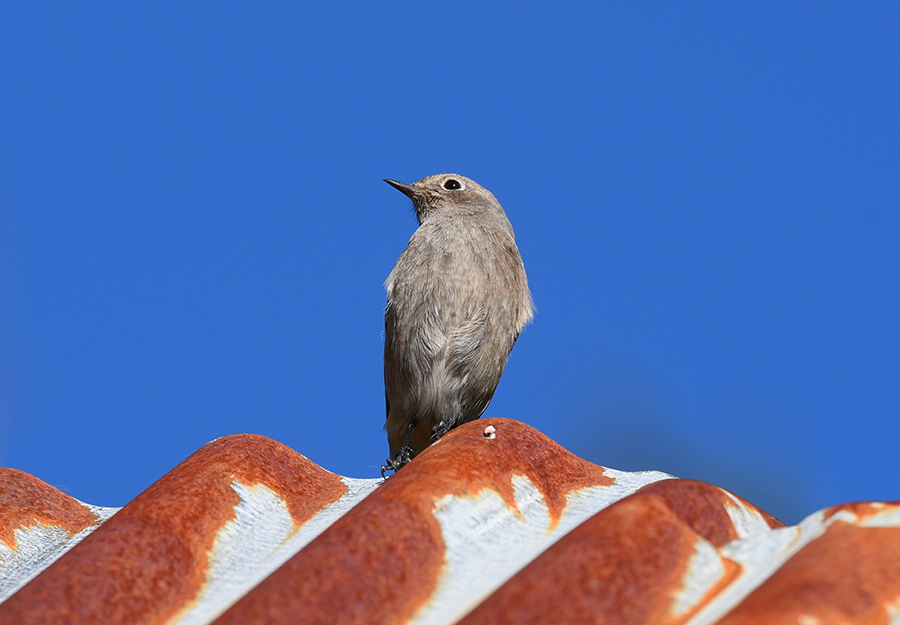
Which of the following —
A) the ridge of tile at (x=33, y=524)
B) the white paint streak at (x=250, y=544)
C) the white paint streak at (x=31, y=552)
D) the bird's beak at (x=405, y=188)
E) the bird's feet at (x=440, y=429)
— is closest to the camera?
the white paint streak at (x=250, y=544)

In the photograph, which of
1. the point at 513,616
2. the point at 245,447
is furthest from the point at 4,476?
the point at 513,616

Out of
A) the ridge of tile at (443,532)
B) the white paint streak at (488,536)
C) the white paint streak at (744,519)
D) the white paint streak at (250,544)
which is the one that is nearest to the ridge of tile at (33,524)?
the white paint streak at (250,544)

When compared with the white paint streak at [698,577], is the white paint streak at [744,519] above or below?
above

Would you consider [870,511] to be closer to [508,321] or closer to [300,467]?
[300,467]

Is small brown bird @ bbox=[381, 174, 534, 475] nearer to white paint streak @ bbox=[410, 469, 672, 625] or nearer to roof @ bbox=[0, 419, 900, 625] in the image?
roof @ bbox=[0, 419, 900, 625]

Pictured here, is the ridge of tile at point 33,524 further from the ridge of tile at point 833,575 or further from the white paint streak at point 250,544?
the ridge of tile at point 833,575

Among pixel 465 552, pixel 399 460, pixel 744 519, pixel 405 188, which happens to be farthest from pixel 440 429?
pixel 744 519

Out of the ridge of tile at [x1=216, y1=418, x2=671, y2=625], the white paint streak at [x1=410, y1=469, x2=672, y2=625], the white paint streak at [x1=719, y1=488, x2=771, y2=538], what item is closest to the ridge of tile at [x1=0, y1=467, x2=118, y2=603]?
the ridge of tile at [x1=216, y1=418, x2=671, y2=625]
